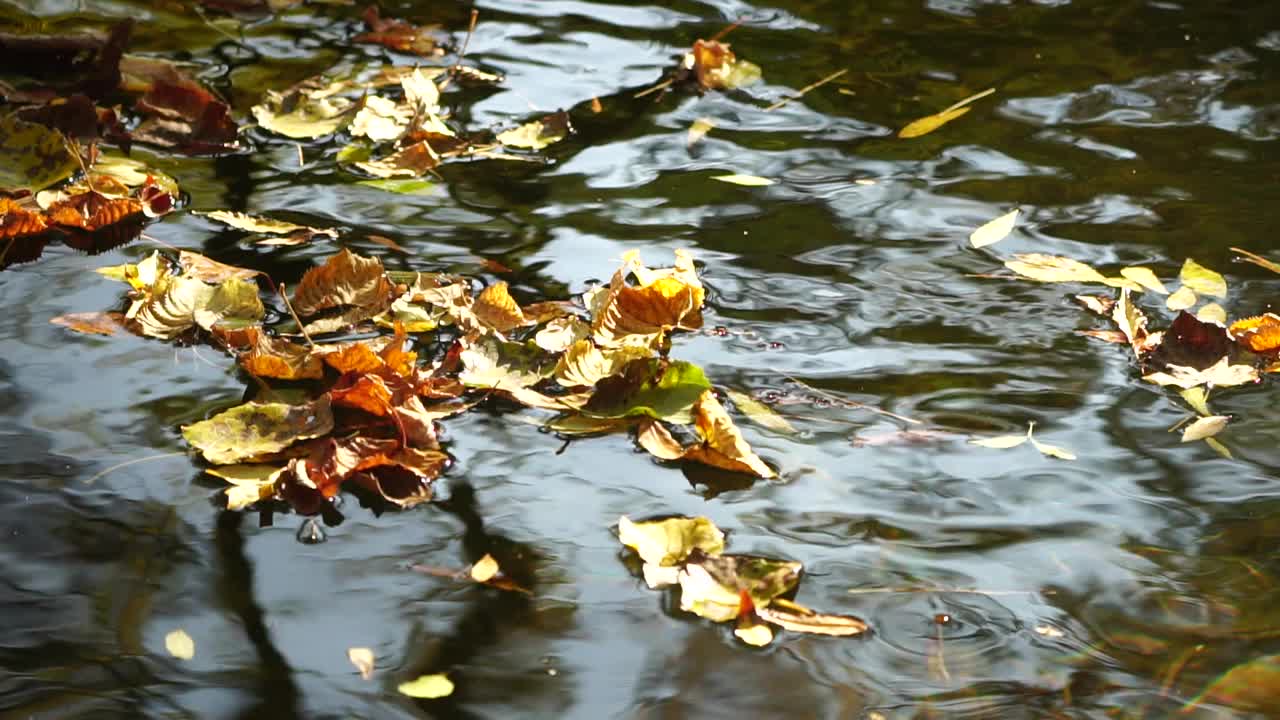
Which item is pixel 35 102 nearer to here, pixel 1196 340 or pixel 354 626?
pixel 354 626

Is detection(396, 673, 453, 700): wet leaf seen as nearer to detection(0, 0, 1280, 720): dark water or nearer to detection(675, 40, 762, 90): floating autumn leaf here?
detection(0, 0, 1280, 720): dark water

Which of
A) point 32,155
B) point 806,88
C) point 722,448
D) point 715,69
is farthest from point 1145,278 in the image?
point 32,155

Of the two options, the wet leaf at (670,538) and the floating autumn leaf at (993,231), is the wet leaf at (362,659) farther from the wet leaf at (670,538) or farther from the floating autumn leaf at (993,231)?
the floating autumn leaf at (993,231)

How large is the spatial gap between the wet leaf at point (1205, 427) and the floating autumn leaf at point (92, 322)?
Result: 5.19 feet

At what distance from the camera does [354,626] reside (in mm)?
1382

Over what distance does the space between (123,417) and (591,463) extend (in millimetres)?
651

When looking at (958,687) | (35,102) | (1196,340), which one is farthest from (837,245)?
(35,102)

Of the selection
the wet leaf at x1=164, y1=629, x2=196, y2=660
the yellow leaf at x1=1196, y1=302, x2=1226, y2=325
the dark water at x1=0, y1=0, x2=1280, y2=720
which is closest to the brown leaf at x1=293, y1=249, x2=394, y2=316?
the dark water at x1=0, y1=0, x2=1280, y2=720

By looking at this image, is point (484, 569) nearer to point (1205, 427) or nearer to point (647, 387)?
point (647, 387)

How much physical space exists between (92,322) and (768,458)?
107 cm

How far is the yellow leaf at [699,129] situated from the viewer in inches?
105

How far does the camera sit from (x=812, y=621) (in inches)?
54.9

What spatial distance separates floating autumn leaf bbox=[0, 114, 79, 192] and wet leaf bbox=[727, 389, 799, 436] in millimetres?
1453

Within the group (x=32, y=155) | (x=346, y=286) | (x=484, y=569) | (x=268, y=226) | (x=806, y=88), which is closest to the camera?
(x=484, y=569)
